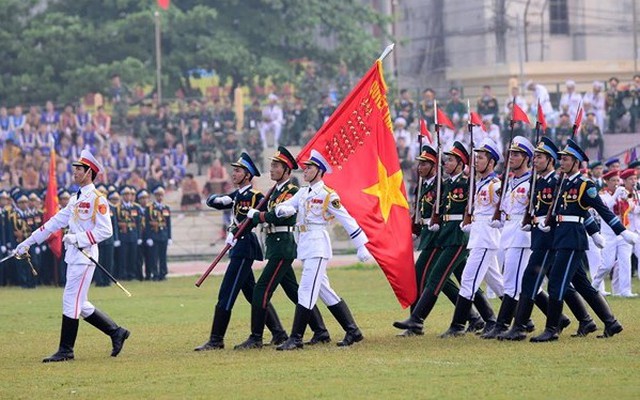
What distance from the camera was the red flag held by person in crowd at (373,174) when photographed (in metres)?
15.8

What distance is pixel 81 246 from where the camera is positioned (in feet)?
47.8

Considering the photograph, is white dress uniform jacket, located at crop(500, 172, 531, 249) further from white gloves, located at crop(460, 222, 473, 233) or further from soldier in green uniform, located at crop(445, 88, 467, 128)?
soldier in green uniform, located at crop(445, 88, 467, 128)

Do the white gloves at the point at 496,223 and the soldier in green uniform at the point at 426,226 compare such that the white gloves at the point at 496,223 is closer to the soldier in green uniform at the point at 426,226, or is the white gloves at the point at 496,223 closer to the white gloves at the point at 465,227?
the white gloves at the point at 465,227

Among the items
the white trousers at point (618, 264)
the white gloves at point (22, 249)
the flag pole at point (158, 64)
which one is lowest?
the white trousers at point (618, 264)

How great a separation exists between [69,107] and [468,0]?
39.5 feet

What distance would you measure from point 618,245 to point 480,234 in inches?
221

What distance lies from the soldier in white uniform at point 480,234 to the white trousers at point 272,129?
71.5 feet

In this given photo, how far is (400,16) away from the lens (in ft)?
151

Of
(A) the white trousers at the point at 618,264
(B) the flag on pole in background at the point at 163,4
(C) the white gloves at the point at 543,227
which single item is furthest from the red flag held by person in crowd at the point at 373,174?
(B) the flag on pole in background at the point at 163,4

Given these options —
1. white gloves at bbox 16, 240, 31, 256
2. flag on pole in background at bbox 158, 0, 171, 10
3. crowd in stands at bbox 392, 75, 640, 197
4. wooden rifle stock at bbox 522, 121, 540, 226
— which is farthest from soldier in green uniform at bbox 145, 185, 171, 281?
flag on pole in background at bbox 158, 0, 171, 10

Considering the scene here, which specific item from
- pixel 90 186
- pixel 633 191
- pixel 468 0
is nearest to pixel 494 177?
pixel 90 186

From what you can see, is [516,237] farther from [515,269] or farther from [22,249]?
[22,249]

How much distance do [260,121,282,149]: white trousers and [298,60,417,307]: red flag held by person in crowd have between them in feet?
69.0

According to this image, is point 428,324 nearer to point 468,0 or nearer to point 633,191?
point 633,191
